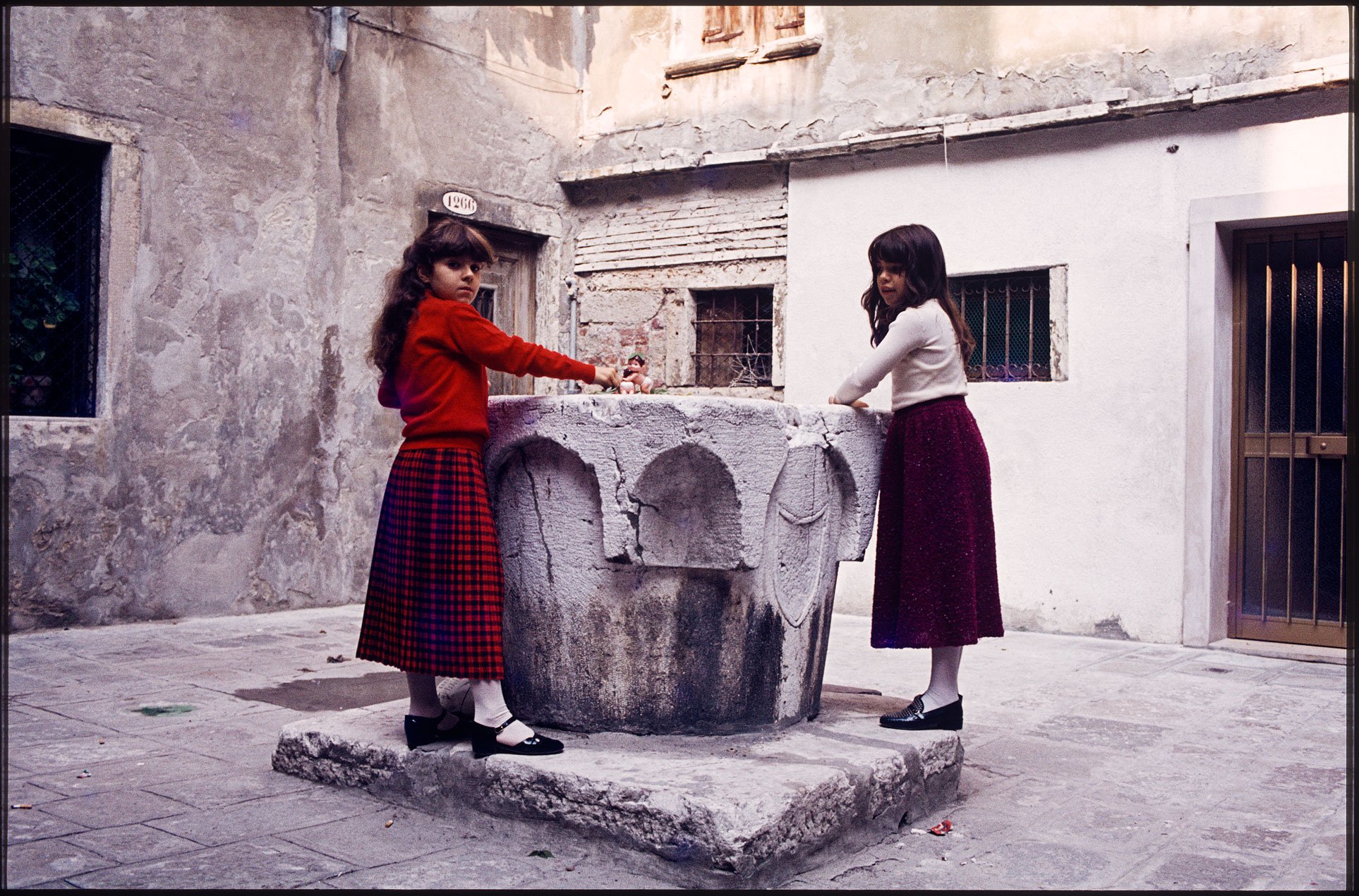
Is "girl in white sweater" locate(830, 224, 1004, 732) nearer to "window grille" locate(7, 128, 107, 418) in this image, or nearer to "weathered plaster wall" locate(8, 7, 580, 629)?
"weathered plaster wall" locate(8, 7, 580, 629)

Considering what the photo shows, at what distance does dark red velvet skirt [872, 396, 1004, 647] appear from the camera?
10.3 ft

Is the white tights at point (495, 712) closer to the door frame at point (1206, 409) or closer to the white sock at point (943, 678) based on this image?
the white sock at point (943, 678)

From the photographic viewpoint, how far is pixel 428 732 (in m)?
2.98

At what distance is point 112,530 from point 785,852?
4.55 m

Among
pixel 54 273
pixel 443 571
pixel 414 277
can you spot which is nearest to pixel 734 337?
pixel 54 273

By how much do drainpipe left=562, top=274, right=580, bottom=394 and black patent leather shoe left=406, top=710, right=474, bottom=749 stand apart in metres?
5.52

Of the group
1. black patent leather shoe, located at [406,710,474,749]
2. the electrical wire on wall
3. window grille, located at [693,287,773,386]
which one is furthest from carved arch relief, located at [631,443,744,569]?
the electrical wire on wall

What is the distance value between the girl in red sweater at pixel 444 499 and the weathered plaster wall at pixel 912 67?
179 inches

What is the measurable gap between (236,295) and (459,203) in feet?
5.97

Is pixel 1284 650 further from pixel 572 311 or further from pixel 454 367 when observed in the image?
pixel 572 311

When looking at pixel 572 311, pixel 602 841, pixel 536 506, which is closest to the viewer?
pixel 602 841

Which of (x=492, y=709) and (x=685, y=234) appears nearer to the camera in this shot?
(x=492, y=709)

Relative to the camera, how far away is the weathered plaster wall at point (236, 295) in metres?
5.62

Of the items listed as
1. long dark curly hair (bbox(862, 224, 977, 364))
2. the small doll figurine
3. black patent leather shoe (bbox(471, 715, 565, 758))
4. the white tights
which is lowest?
black patent leather shoe (bbox(471, 715, 565, 758))
